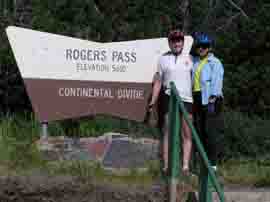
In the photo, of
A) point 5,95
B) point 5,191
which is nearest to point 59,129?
point 5,191

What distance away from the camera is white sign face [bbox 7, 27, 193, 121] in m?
6.37

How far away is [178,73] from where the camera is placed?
5.47 metres

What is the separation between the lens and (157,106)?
5953mm

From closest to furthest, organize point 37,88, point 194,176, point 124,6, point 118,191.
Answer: point 118,191 < point 194,176 < point 37,88 < point 124,6

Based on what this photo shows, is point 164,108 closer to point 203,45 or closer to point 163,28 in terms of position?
point 203,45

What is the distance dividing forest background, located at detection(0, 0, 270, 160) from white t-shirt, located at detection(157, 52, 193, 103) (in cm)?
421

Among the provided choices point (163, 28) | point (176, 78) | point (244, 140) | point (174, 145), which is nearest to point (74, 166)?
point (174, 145)

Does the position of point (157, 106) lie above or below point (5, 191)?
above

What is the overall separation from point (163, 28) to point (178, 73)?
5.21 m

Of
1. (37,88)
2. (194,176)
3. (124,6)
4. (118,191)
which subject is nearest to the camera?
(118,191)

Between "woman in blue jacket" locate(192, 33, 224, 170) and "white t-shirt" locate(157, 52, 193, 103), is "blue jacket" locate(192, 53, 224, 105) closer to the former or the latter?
"woman in blue jacket" locate(192, 33, 224, 170)

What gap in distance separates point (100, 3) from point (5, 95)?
8.82 feet

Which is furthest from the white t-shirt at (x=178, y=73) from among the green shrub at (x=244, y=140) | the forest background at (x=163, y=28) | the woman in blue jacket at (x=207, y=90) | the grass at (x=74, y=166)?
the forest background at (x=163, y=28)

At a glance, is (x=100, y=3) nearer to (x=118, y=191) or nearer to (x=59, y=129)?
(x=59, y=129)
